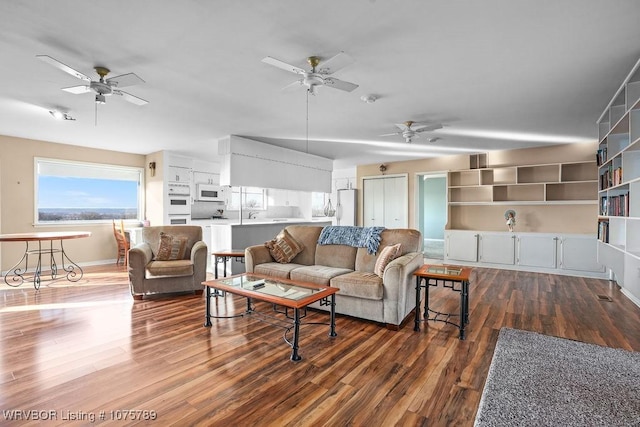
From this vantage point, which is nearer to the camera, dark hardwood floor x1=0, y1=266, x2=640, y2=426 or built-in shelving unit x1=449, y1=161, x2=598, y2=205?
dark hardwood floor x1=0, y1=266, x2=640, y2=426

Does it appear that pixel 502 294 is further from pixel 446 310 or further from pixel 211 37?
pixel 211 37

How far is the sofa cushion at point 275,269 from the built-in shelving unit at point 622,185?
3.47 meters

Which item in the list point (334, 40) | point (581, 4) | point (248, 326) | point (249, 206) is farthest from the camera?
point (249, 206)

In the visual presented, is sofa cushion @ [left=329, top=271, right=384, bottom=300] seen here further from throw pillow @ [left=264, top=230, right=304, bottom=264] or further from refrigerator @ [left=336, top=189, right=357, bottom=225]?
refrigerator @ [left=336, top=189, right=357, bottom=225]

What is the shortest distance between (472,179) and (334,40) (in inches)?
227

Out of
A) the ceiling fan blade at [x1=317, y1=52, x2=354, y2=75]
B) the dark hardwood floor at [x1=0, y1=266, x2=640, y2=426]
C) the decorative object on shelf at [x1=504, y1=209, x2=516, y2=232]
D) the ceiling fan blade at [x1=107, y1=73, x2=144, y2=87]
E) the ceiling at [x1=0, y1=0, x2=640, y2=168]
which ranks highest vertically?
the ceiling at [x1=0, y1=0, x2=640, y2=168]

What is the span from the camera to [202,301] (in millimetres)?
4109

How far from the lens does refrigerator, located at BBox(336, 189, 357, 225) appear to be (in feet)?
29.5

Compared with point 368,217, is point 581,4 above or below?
above

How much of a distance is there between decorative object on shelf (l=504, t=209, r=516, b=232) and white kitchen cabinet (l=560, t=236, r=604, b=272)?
86 cm

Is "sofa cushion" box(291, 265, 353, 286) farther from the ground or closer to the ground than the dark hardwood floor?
farther from the ground

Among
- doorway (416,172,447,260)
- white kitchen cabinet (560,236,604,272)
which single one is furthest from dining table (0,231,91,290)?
doorway (416,172,447,260)

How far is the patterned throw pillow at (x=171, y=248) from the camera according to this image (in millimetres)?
4543

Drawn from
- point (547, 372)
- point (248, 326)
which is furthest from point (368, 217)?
point (547, 372)
